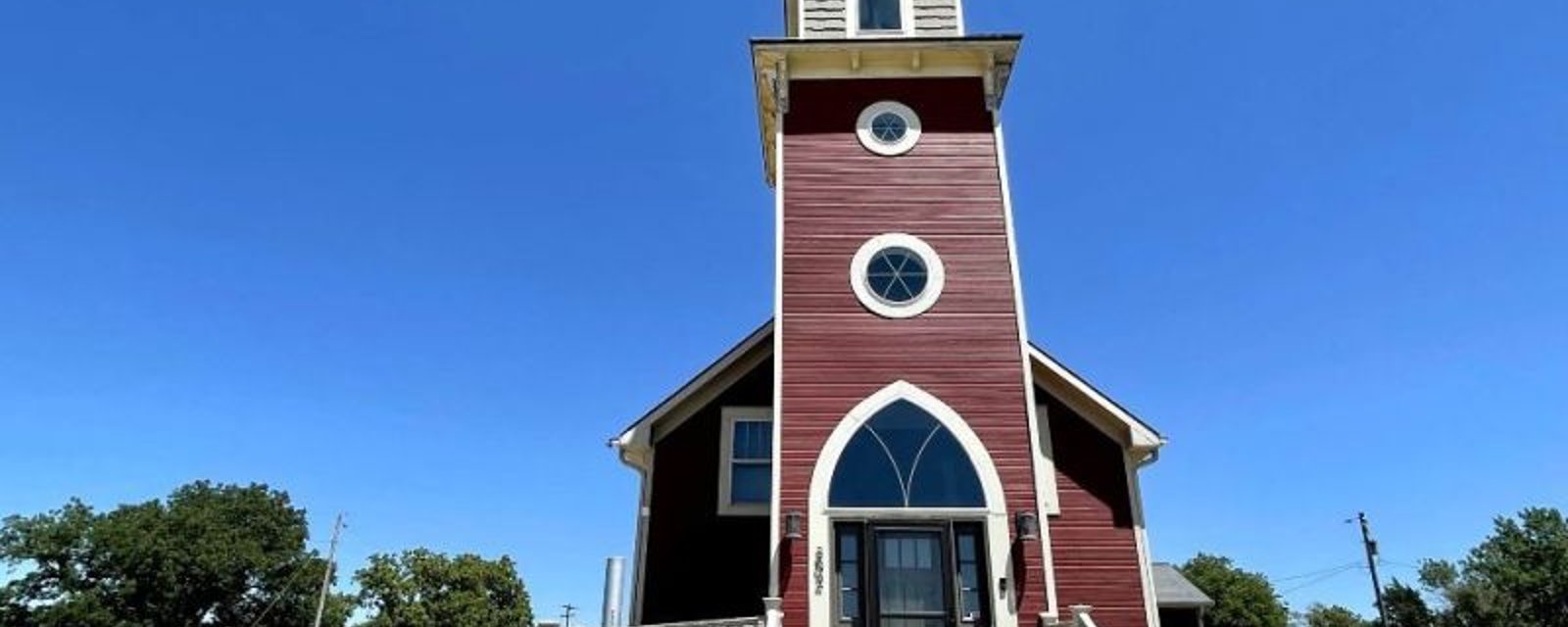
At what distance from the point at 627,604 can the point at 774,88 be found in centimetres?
706

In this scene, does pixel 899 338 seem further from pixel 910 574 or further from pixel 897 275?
pixel 910 574

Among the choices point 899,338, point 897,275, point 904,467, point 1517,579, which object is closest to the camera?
point 904,467

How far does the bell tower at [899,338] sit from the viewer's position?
896cm

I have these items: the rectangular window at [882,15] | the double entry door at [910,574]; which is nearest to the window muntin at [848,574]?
the double entry door at [910,574]

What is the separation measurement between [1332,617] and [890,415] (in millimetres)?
54103

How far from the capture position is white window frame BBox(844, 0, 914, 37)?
12.1 meters

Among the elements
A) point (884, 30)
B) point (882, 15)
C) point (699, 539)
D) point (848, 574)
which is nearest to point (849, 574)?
point (848, 574)

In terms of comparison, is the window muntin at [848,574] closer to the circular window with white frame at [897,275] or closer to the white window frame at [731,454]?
the white window frame at [731,454]

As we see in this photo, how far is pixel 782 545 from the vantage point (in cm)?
901

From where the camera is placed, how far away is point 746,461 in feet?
35.7

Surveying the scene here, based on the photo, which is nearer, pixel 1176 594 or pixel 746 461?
pixel 746 461

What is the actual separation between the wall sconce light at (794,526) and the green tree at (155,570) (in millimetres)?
35380

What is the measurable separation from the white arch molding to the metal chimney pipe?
2.33 meters

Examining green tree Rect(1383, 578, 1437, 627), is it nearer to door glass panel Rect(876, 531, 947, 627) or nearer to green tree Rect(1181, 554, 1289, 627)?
green tree Rect(1181, 554, 1289, 627)
